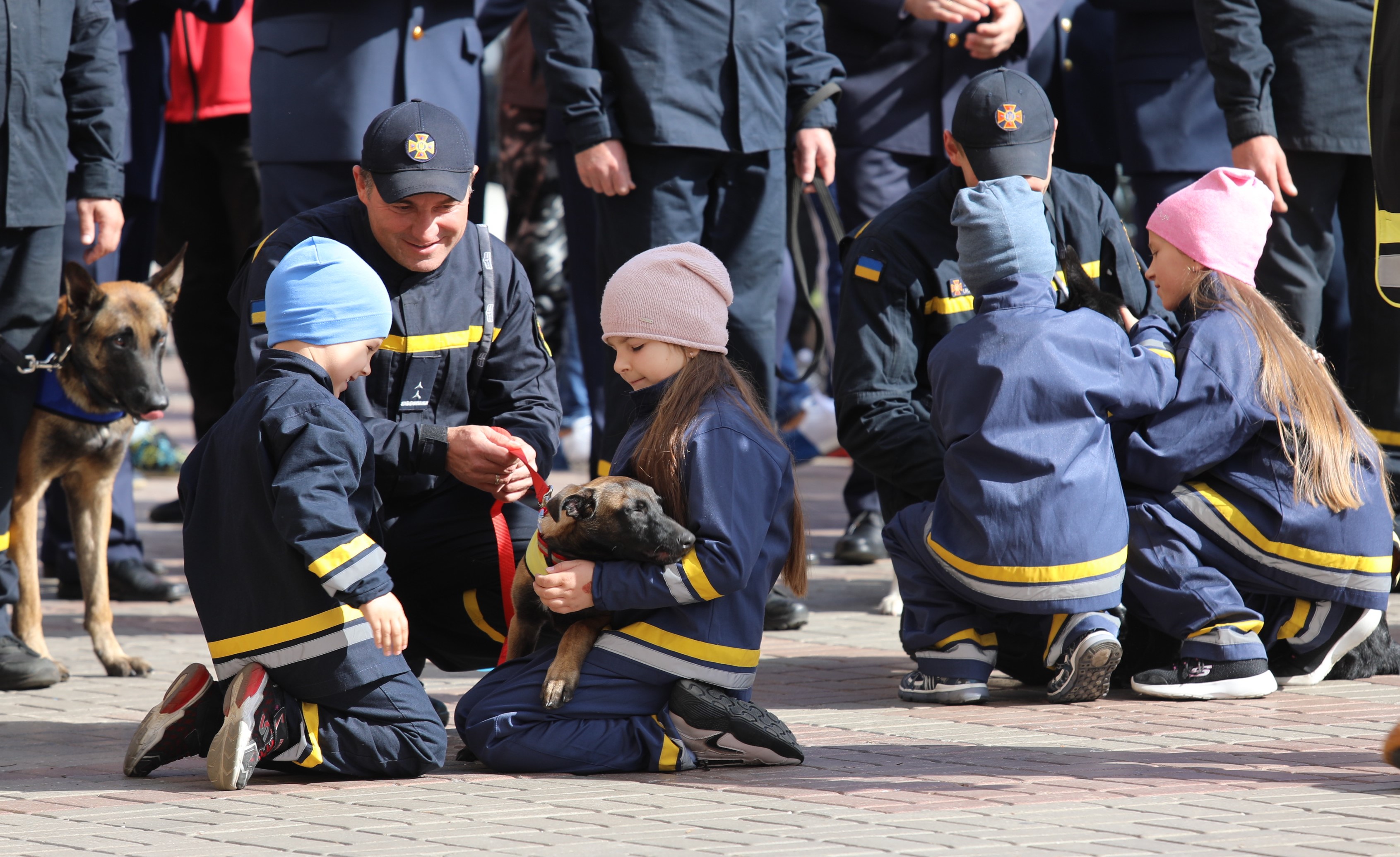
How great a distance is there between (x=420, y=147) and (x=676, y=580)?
62.1 inches

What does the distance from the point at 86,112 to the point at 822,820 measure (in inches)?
148

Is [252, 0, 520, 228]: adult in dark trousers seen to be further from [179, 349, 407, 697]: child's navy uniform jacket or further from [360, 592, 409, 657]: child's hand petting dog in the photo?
[360, 592, 409, 657]: child's hand petting dog

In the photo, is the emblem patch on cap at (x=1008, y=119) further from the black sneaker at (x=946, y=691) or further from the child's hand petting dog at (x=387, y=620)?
the child's hand petting dog at (x=387, y=620)

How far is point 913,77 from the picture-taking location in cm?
697

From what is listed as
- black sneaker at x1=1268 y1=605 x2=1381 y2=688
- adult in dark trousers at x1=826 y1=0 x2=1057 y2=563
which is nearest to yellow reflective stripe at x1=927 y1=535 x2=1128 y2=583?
black sneaker at x1=1268 y1=605 x2=1381 y2=688

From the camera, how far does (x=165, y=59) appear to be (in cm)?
699

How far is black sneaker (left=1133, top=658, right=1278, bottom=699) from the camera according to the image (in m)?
4.82

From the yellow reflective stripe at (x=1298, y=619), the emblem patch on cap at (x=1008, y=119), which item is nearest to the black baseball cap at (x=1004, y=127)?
the emblem patch on cap at (x=1008, y=119)

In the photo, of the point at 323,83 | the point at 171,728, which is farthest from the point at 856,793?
the point at 323,83

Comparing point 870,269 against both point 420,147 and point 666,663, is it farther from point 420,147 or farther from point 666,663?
point 666,663

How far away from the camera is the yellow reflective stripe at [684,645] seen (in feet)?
13.4

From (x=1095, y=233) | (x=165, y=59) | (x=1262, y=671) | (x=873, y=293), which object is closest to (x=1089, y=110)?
(x=1095, y=233)

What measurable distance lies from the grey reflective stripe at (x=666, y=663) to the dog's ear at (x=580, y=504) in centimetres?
33

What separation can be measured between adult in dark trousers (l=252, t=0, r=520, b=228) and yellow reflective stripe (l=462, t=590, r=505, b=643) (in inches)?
75.4
